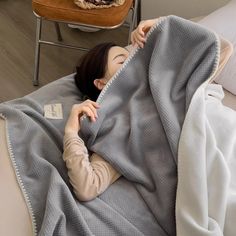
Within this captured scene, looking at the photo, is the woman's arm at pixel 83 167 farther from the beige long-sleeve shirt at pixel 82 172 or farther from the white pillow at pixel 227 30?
the white pillow at pixel 227 30

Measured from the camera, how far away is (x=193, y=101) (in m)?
1.21

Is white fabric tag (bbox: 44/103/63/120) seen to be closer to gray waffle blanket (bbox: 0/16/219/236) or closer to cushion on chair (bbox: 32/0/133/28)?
gray waffle blanket (bbox: 0/16/219/236)

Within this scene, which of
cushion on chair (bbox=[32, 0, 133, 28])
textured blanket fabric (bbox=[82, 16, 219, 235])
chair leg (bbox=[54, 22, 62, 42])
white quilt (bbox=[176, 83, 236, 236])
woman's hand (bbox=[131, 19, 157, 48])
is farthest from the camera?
chair leg (bbox=[54, 22, 62, 42])

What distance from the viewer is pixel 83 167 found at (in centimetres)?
109

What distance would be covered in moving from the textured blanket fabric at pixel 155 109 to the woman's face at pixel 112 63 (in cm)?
4

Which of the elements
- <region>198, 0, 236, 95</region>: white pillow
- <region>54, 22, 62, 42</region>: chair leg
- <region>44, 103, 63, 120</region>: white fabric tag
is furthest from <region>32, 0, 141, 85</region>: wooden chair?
<region>44, 103, 63, 120</region>: white fabric tag

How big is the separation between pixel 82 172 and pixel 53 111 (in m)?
0.35

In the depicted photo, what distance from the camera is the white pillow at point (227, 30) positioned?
63.8 inches

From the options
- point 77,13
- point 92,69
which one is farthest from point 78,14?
point 92,69

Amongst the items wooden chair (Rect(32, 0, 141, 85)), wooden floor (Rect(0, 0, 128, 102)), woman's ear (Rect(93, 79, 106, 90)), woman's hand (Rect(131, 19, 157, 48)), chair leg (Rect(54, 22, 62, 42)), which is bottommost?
wooden floor (Rect(0, 0, 128, 102))

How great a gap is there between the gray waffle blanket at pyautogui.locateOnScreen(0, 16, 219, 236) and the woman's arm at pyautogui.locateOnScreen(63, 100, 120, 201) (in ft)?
0.08

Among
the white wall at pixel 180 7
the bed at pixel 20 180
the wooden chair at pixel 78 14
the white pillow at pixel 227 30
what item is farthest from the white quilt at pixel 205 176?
the white wall at pixel 180 7

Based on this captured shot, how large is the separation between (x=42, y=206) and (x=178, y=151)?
16.1 inches

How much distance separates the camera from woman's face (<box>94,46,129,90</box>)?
53.2 inches
